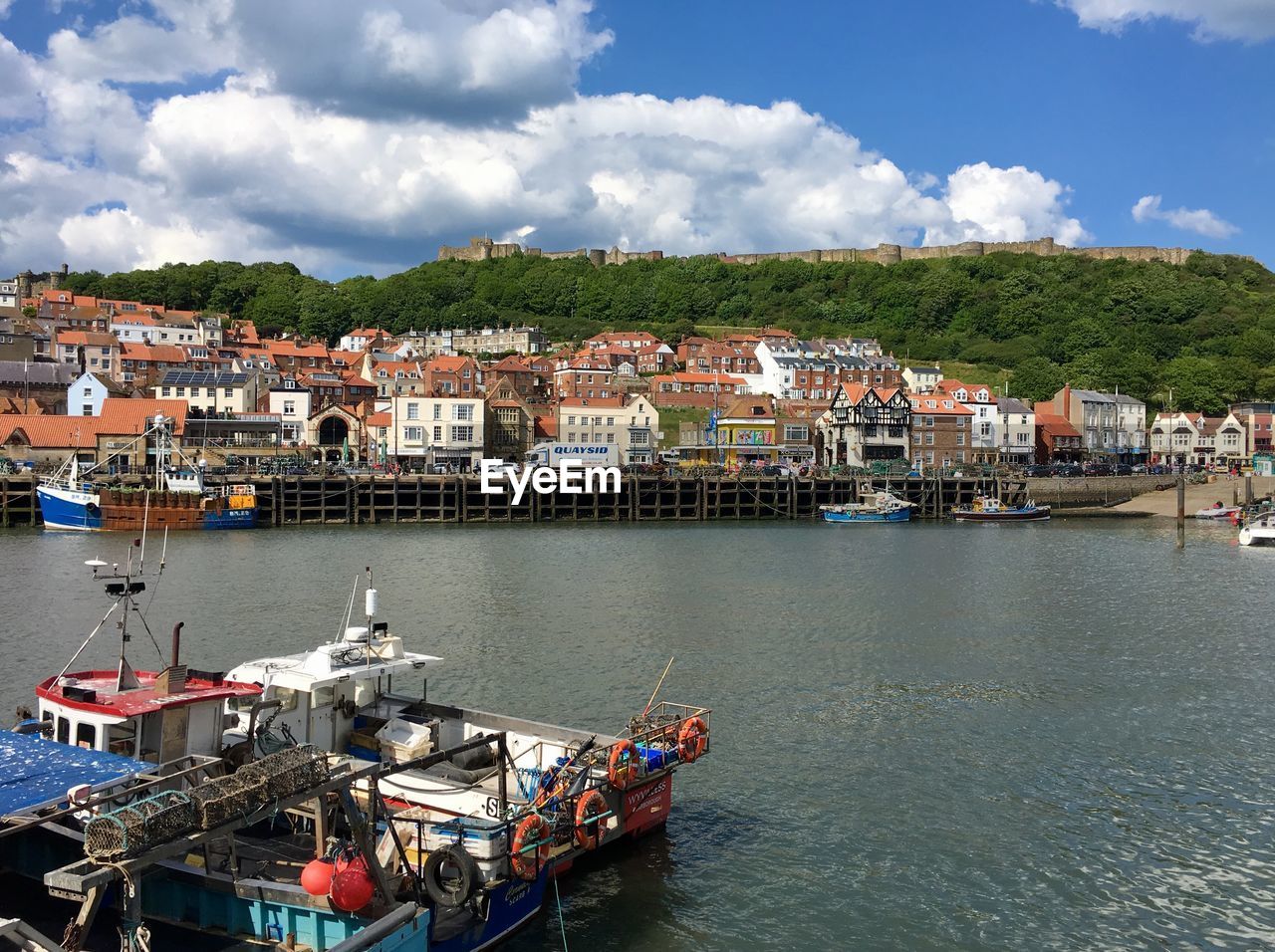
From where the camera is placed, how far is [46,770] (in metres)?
12.8

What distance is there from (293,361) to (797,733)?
358 feet

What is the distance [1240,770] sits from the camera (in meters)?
20.9

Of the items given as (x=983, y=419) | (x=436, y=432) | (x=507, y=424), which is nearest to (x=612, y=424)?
(x=507, y=424)

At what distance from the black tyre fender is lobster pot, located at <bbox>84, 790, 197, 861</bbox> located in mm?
3686

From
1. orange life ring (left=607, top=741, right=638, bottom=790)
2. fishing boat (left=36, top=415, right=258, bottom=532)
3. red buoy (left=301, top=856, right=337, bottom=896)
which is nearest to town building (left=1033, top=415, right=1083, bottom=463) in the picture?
fishing boat (left=36, top=415, right=258, bottom=532)

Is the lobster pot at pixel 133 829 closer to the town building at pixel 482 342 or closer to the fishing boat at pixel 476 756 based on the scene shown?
the fishing boat at pixel 476 756

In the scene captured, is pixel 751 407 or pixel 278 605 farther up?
pixel 751 407

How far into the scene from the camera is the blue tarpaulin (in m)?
12.1

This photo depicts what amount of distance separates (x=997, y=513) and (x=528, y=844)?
7381 cm

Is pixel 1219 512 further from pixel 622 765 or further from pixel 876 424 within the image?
pixel 622 765

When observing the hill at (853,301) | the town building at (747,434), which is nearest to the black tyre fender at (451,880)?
the town building at (747,434)

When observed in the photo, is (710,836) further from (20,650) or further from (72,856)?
(20,650)

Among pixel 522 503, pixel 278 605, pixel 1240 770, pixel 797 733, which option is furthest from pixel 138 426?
pixel 1240 770

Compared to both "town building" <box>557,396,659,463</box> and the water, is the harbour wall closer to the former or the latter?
"town building" <box>557,396,659,463</box>
